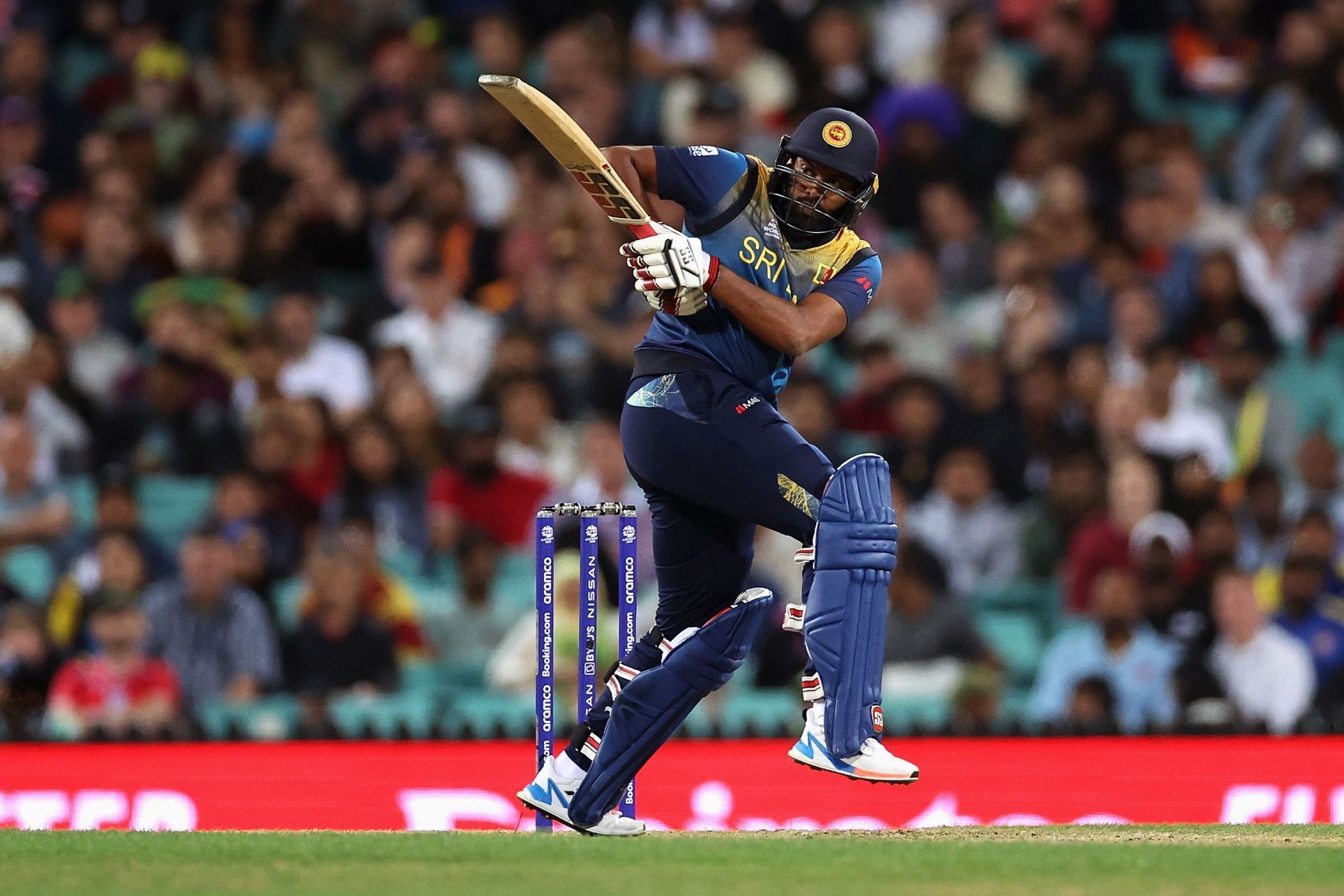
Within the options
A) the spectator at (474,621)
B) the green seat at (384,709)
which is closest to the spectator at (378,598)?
the spectator at (474,621)

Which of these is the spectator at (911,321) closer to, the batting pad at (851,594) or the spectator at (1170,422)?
the spectator at (1170,422)

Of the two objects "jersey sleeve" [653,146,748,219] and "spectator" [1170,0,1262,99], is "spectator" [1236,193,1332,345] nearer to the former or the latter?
"spectator" [1170,0,1262,99]

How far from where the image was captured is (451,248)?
1287cm

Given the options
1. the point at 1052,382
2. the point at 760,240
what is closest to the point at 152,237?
the point at 1052,382

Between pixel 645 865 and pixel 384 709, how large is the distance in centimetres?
472

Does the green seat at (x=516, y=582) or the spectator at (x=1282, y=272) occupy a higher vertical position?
the spectator at (x=1282, y=272)

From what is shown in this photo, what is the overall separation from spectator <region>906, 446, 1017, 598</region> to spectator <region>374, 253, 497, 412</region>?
2.94m

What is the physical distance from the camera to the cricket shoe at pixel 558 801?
6711 mm

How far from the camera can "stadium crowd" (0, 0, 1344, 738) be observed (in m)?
10.2

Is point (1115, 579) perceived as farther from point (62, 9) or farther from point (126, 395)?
point (62, 9)

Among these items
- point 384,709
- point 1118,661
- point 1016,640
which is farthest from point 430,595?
point 1118,661

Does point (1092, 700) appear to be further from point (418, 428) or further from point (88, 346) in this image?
point (88, 346)

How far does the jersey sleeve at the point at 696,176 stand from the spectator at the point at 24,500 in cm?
599

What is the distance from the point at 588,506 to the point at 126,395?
5.89 metres
